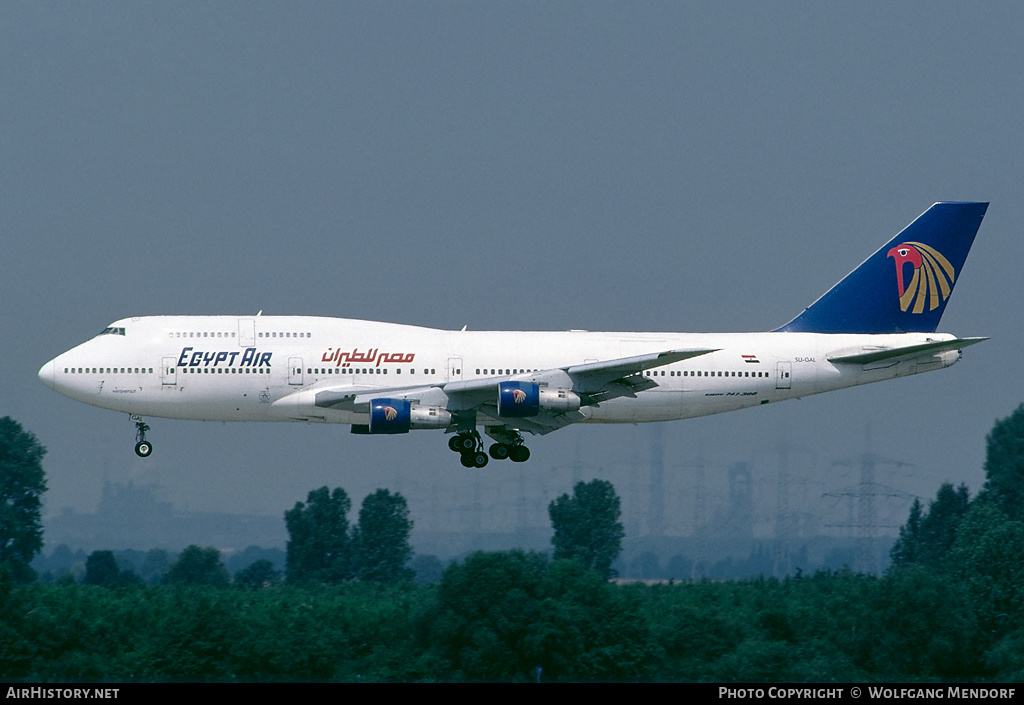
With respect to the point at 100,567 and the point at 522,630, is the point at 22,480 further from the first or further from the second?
the point at 522,630

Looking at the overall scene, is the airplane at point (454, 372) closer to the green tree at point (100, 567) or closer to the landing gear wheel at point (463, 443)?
the landing gear wheel at point (463, 443)

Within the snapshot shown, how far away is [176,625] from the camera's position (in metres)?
61.7

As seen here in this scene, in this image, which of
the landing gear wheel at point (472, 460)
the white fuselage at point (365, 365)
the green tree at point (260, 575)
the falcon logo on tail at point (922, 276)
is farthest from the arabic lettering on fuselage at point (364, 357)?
the green tree at point (260, 575)

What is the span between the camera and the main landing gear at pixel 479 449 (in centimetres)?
5153

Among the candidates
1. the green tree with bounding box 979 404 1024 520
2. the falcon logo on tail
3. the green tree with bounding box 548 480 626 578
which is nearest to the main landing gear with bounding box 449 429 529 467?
the falcon logo on tail

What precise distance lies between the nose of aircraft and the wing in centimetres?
972

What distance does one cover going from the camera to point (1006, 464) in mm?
121562

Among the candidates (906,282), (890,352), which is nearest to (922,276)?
(906,282)
